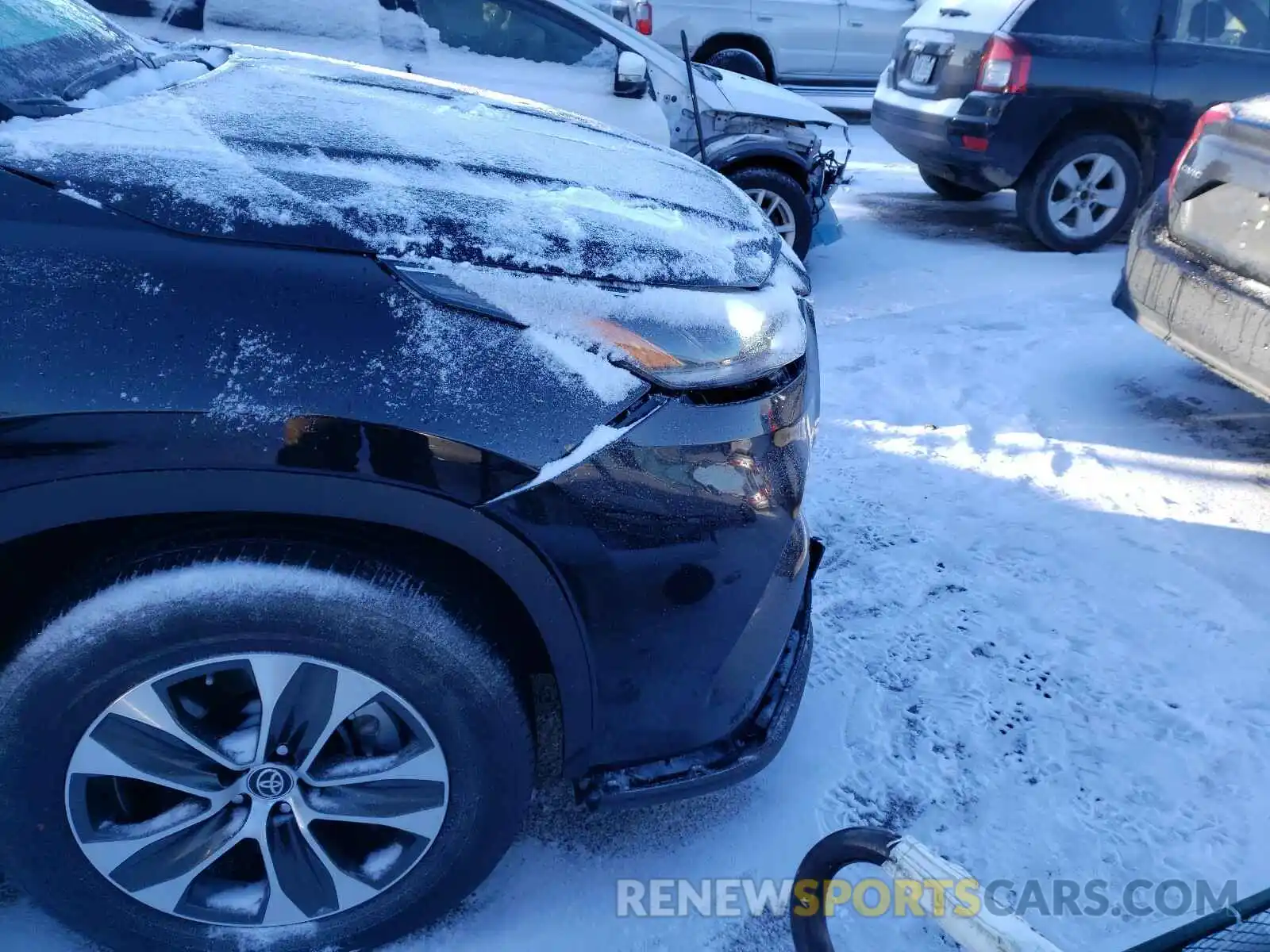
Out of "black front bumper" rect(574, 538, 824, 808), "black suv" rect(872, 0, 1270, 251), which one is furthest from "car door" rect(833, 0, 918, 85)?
"black front bumper" rect(574, 538, 824, 808)

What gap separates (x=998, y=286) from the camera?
5.72 m

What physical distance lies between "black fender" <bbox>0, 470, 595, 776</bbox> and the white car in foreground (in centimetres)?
388

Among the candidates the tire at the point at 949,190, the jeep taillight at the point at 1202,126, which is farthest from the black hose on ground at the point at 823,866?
the tire at the point at 949,190

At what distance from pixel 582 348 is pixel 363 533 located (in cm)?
49

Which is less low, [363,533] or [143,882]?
[363,533]

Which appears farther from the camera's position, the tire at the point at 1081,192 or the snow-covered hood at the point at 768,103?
the tire at the point at 1081,192

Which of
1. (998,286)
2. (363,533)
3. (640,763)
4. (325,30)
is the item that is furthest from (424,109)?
(998,286)

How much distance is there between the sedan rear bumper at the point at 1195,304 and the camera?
11.1ft

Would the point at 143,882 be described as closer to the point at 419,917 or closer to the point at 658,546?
the point at 419,917

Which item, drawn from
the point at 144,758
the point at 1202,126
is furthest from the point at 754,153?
the point at 144,758

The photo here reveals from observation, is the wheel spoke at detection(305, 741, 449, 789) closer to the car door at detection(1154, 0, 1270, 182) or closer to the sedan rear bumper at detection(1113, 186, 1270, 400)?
the sedan rear bumper at detection(1113, 186, 1270, 400)

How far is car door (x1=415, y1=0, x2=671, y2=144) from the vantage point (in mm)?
4867

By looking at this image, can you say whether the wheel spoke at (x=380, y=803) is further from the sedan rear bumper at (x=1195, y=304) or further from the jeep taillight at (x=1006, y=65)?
the jeep taillight at (x=1006, y=65)

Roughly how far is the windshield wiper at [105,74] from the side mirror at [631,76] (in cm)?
296
